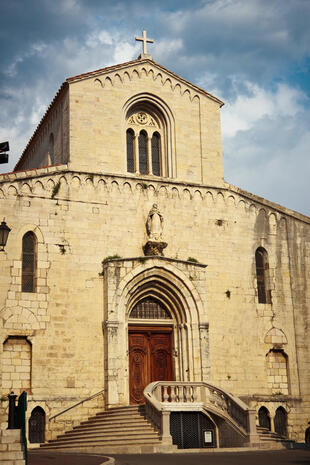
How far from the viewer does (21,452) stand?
14.2 m

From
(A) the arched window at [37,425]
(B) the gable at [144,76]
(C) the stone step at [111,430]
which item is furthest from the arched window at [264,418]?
(B) the gable at [144,76]

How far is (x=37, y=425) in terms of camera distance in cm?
2236

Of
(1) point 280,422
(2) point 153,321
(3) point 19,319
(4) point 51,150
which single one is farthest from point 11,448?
(4) point 51,150

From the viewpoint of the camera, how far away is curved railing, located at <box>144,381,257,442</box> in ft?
69.6

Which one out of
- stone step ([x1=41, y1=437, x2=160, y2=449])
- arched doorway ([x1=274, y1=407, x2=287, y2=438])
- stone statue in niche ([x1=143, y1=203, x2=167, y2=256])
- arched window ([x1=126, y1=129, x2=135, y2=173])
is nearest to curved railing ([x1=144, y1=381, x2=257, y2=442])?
stone step ([x1=41, y1=437, x2=160, y2=449])

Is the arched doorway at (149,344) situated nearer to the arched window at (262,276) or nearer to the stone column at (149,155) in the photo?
the arched window at (262,276)

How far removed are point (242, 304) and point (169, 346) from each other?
3217mm

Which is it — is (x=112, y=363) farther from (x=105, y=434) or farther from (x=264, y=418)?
(x=264, y=418)

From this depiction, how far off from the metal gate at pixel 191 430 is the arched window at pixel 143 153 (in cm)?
975

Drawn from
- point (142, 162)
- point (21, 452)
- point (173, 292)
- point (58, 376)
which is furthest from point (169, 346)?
point (21, 452)

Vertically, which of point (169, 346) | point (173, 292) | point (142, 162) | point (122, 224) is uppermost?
point (142, 162)

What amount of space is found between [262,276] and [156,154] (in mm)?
6454

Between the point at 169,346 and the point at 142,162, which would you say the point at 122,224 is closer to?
the point at 142,162

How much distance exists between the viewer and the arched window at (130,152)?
1053 inches
